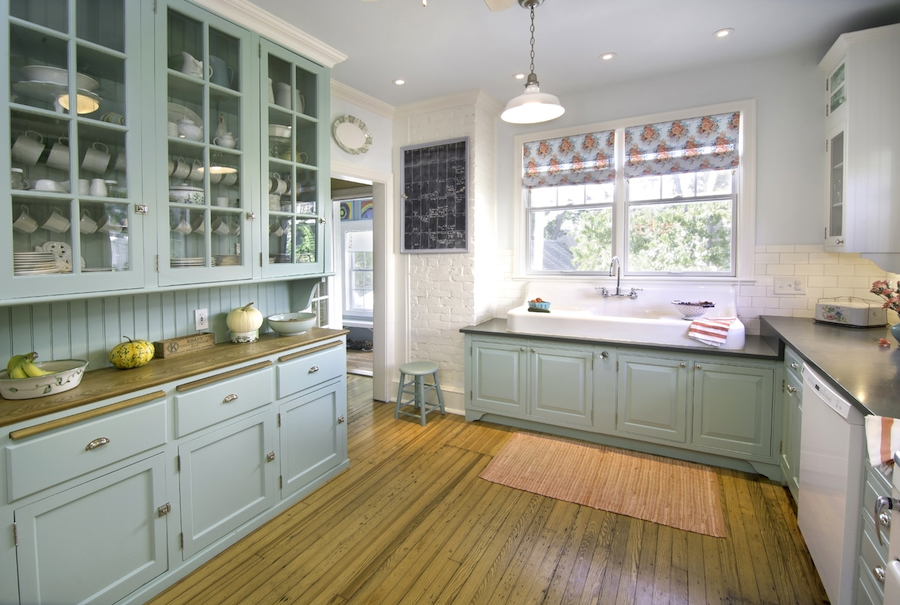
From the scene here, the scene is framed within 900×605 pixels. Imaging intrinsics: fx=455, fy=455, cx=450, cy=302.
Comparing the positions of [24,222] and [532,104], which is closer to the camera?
[24,222]

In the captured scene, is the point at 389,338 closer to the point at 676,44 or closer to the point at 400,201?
the point at 400,201

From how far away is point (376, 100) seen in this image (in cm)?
402

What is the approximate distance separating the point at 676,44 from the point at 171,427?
3700 mm

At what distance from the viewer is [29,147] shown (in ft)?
5.58

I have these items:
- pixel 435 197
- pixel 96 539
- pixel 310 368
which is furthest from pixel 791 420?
pixel 96 539

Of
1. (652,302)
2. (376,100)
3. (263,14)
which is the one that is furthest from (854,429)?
(376,100)

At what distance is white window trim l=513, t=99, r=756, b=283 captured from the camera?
3.36 m

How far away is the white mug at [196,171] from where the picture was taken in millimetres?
2262

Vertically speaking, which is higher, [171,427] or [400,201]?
[400,201]

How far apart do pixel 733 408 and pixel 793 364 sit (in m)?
0.56

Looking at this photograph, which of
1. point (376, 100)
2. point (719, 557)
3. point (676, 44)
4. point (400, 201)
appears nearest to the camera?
point (719, 557)

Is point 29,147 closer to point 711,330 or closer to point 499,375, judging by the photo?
point 499,375

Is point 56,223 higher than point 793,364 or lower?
higher

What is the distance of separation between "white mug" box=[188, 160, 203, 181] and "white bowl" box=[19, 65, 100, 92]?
Answer: 48 cm
